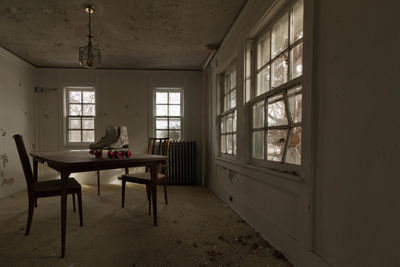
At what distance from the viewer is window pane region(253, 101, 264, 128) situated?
2371 millimetres

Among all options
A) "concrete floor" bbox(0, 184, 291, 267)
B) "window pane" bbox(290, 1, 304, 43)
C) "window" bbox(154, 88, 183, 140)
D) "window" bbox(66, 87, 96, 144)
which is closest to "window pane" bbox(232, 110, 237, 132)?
"concrete floor" bbox(0, 184, 291, 267)

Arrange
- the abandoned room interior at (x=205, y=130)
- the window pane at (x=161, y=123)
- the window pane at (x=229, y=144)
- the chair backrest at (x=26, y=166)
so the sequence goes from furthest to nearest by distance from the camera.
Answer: the window pane at (x=161, y=123)
the window pane at (x=229, y=144)
the chair backrest at (x=26, y=166)
the abandoned room interior at (x=205, y=130)

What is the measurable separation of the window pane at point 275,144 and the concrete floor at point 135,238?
30.7 inches

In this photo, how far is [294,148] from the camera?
1.79 meters

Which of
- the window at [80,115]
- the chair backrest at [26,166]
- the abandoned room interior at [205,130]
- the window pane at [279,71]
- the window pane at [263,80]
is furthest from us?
the window at [80,115]

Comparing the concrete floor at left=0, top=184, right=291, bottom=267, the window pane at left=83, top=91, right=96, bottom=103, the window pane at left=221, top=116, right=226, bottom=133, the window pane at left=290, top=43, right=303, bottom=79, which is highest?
the window pane at left=83, top=91, right=96, bottom=103

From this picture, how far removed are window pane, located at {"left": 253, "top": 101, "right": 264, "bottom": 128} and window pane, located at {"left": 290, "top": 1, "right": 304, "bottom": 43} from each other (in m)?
0.72

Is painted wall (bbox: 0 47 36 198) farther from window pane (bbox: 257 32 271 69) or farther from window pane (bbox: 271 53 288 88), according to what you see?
window pane (bbox: 271 53 288 88)

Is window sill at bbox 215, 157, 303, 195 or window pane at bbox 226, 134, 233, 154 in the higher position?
window pane at bbox 226, 134, 233, 154

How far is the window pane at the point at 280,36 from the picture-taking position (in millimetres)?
1962

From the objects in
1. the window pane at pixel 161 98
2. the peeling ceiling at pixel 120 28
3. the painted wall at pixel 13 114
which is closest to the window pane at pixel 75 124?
the painted wall at pixel 13 114

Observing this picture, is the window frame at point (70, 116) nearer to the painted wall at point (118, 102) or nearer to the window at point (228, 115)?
the painted wall at point (118, 102)

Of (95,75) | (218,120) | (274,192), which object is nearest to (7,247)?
(274,192)

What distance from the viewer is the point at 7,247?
1.96m
